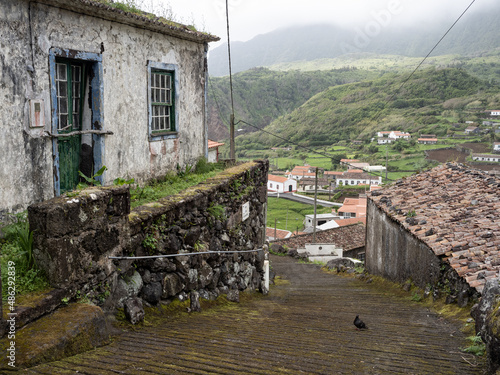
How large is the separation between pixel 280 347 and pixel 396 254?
7.13 m

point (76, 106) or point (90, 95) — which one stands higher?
point (90, 95)

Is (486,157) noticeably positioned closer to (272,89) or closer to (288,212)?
(288,212)

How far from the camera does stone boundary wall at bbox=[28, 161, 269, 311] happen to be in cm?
373

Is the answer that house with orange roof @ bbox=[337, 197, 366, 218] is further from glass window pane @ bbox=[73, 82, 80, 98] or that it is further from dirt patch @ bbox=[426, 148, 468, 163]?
glass window pane @ bbox=[73, 82, 80, 98]

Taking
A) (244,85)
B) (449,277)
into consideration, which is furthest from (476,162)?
(244,85)

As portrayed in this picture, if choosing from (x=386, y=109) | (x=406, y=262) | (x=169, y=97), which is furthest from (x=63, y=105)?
(x=386, y=109)

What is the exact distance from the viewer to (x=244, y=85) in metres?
125

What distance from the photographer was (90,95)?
727 centimetres

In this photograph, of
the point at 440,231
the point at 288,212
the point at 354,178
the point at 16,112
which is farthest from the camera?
the point at 354,178

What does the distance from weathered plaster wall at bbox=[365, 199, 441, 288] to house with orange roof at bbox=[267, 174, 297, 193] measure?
57231 mm

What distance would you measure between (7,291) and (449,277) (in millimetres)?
6240

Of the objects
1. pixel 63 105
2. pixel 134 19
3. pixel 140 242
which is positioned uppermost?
pixel 134 19

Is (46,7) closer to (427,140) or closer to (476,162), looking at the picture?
(476,162)

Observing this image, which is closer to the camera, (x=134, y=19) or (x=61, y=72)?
(x=61, y=72)
